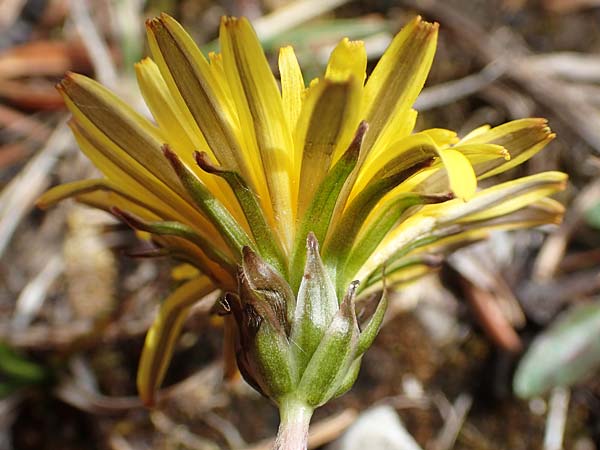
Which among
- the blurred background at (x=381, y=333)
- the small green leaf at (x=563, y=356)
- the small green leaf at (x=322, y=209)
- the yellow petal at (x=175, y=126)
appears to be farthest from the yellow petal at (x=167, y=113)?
the small green leaf at (x=563, y=356)

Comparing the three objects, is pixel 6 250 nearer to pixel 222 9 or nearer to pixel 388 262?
pixel 222 9

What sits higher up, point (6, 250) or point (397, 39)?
Result: point (397, 39)

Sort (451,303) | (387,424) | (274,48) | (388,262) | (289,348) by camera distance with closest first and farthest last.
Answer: (289,348), (388,262), (387,424), (451,303), (274,48)

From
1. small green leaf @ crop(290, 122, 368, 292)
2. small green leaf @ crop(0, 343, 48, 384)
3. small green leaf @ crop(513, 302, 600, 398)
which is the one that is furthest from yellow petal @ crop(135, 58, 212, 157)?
small green leaf @ crop(513, 302, 600, 398)

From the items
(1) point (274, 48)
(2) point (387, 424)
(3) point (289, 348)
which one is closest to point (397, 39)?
(3) point (289, 348)

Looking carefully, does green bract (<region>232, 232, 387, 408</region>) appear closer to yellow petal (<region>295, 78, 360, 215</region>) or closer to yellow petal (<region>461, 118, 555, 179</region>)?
yellow petal (<region>295, 78, 360, 215</region>)

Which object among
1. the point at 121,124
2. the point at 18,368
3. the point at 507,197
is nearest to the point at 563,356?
the point at 507,197
